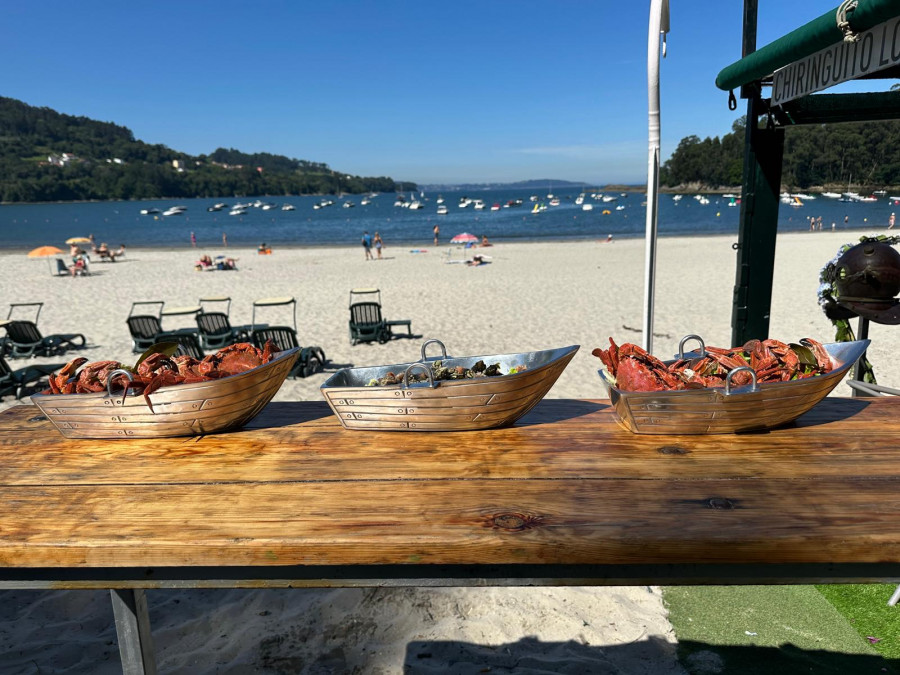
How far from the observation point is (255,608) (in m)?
3.37

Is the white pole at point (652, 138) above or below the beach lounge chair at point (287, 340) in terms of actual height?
above

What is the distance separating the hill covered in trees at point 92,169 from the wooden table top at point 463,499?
537 ft

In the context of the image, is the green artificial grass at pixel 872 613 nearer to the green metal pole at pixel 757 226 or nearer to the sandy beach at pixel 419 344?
the sandy beach at pixel 419 344

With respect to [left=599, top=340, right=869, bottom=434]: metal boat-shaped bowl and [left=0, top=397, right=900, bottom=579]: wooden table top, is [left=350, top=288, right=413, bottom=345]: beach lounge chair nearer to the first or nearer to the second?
[left=0, top=397, right=900, bottom=579]: wooden table top

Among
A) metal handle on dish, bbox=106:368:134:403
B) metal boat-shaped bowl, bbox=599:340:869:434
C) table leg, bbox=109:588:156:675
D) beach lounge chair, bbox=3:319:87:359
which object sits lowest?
beach lounge chair, bbox=3:319:87:359

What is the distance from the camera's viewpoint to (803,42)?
275cm

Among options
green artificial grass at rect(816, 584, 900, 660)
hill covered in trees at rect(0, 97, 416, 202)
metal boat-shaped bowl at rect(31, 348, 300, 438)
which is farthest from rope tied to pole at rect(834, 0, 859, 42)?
hill covered in trees at rect(0, 97, 416, 202)

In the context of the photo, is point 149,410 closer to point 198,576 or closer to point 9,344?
point 198,576

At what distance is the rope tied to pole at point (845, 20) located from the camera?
2.29 metres

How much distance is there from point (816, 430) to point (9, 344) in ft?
41.8

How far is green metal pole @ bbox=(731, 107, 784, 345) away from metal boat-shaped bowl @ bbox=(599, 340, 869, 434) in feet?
8.50

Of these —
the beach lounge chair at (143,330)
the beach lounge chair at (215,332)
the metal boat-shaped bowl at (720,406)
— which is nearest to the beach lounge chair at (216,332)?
the beach lounge chair at (215,332)

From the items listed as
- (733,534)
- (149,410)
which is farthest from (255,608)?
(733,534)

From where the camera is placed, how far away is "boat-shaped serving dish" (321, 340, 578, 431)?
1.80 meters
